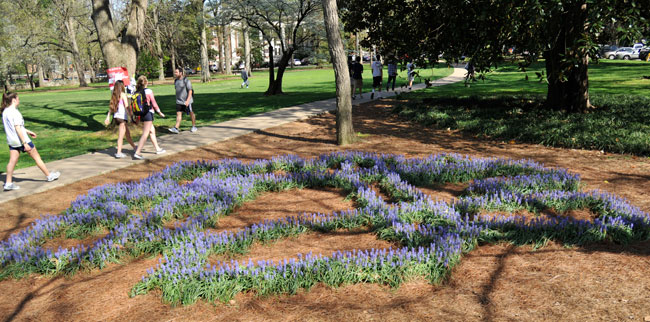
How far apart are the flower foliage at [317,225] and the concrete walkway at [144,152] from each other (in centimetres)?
192

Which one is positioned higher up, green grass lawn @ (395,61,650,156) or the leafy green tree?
the leafy green tree

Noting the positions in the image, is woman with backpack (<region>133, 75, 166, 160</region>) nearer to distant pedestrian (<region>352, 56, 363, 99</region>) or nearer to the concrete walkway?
the concrete walkway

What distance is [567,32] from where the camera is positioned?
34.8 feet

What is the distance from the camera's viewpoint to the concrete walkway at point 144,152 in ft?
27.3

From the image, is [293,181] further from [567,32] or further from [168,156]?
[567,32]

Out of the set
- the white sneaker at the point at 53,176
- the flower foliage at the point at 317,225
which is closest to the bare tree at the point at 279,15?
the white sneaker at the point at 53,176

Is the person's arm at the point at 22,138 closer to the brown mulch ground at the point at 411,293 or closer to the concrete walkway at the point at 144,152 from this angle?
the concrete walkway at the point at 144,152

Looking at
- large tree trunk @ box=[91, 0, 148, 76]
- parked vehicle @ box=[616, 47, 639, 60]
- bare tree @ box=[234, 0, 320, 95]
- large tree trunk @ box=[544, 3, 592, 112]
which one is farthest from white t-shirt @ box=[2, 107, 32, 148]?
parked vehicle @ box=[616, 47, 639, 60]

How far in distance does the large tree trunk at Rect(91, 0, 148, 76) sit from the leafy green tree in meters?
6.93

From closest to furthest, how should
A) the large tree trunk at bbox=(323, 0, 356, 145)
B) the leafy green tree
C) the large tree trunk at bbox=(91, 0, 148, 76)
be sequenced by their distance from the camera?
1. the leafy green tree
2. the large tree trunk at bbox=(323, 0, 356, 145)
3. the large tree trunk at bbox=(91, 0, 148, 76)

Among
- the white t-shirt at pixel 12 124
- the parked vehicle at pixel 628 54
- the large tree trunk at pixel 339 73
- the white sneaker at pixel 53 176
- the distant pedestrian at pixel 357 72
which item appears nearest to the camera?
the white t-shirt at pixel 12 124

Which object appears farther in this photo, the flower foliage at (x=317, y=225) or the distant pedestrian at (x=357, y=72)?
the distant pedestrian at (x=357, y=72)

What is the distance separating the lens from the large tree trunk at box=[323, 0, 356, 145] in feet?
33.0

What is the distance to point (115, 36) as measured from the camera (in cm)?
1384
